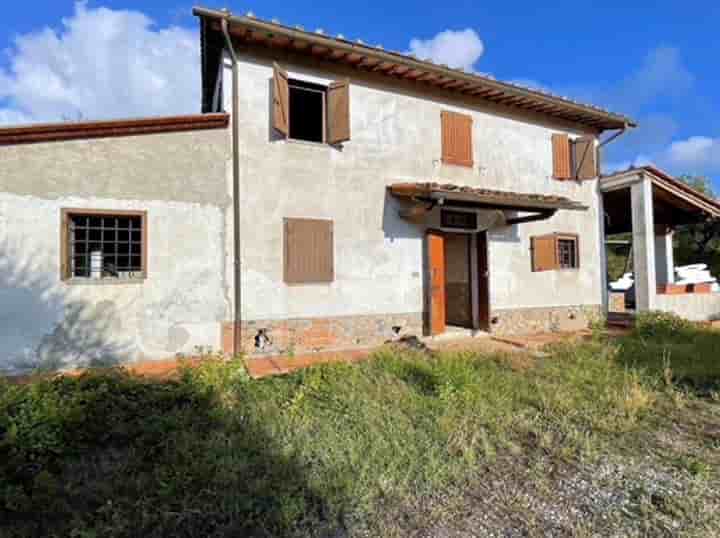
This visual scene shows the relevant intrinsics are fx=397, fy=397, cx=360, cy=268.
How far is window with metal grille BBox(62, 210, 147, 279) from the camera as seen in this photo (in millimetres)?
6258

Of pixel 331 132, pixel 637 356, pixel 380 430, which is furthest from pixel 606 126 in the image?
pixel 380 430

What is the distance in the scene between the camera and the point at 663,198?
11.7 m

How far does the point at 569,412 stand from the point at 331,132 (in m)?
6.35

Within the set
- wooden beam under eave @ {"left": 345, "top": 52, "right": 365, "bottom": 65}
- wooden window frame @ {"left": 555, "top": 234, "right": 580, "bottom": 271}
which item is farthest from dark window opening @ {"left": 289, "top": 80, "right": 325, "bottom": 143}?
wooden window frame @ {"left": 555, "top": 234, "right": 580, "bottom": 271}

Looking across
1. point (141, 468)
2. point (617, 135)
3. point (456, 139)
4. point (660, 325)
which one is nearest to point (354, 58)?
point (456, 139)

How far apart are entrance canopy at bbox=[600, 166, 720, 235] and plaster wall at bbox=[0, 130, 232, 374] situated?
34.1 feet

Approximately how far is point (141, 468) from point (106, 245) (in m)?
4.40

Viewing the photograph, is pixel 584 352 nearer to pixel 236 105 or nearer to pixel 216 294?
pixel 216 294

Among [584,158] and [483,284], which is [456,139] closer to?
[483,284]

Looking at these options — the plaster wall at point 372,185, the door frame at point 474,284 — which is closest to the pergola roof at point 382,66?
the plaster wall at point 372,185

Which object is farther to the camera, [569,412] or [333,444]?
[569,412]

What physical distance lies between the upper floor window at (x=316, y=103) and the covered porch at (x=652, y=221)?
26.6 feet

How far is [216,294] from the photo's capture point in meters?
7.03

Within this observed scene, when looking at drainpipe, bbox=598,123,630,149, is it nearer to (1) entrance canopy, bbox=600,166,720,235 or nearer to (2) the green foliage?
(1) entrance canopy, bbox=600,166,720,235
